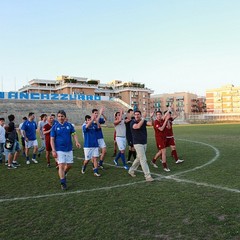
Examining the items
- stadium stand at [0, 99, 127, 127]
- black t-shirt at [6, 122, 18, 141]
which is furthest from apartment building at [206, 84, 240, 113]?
black t-shirt at [6, 122, 18, 141]

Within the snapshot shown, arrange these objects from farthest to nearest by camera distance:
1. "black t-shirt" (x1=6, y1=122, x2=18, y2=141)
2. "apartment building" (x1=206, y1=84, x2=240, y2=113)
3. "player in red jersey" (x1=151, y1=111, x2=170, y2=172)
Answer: "apartment building" (x1=206, y1=84, x2=240, y2=113) → "black t-shirt" (x1=6, y1=122, x2=18, y2=141) → "player in red jersey" (x1=151, y1=111, x2=170, y2=172)

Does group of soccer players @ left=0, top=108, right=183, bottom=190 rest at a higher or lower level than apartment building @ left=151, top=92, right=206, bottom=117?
lower

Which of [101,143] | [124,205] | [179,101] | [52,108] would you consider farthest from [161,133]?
[179,101]

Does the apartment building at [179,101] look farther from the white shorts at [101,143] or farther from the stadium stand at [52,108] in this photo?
the white shorts at [101,143]

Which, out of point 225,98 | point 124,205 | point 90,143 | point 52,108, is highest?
point 225,98

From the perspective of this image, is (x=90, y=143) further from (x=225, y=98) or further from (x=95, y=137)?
(x=225, y=98)

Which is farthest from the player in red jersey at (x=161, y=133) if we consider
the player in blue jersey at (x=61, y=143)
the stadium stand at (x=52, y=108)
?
the stadium stand at (x=52, y=108)

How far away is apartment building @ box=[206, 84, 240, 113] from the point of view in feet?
379

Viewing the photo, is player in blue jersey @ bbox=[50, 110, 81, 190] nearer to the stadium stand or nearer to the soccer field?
the soccer field

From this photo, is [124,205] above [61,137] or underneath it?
underneath

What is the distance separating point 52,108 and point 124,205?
57.3 metres

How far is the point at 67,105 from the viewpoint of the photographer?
64812 mm

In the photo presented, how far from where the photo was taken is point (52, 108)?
60.8m

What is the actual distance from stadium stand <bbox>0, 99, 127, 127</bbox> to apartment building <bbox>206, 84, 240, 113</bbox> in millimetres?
63393
